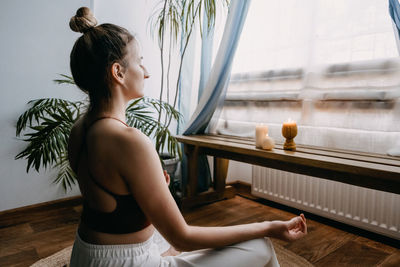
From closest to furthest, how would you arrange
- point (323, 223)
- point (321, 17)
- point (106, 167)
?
point (106, 167)
point (321, 17)
point (323, 223)

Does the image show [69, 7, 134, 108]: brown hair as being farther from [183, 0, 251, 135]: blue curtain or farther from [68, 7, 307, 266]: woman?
[183, 0, 251, 135]: blue curtain

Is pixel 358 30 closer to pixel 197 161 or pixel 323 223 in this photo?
pixel 323 223

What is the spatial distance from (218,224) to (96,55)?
148 centimetres

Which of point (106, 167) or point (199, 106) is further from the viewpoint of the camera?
point (199, 106)

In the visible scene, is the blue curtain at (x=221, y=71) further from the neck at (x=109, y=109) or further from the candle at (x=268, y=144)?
the neck at (x=109, y=109)

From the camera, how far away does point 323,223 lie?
1.87 meters

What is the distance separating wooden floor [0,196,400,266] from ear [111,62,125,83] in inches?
49.8

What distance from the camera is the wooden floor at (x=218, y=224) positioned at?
1466mm

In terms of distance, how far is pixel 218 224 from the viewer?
1.89 m

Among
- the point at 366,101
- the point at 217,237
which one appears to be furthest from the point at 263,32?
the point at 217,237

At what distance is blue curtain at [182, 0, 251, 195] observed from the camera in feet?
6.43

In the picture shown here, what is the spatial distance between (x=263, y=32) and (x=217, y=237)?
180 cm

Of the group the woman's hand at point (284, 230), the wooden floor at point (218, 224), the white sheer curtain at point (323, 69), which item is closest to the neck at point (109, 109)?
the woman's hand at point (284, 230)

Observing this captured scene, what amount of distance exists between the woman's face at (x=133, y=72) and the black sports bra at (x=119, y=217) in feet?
0.42
